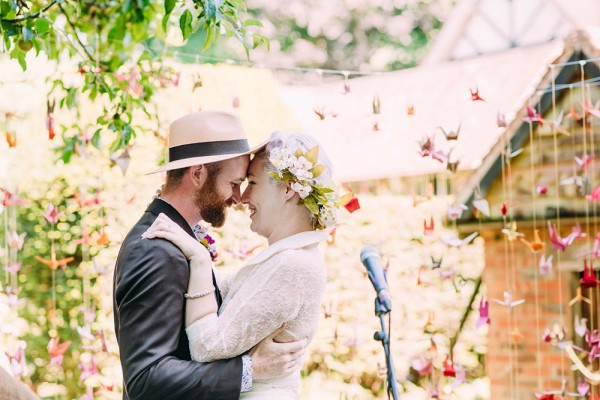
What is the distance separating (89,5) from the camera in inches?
190

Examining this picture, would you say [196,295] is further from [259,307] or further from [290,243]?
[290,243]

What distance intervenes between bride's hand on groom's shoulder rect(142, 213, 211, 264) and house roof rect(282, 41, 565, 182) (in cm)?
451

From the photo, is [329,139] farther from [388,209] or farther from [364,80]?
[388,209]

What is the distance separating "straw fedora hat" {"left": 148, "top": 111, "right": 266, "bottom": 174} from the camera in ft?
8.92

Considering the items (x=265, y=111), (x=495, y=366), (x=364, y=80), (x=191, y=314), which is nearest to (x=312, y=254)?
(x=191, y=314)

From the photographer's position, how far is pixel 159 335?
2.42 metres

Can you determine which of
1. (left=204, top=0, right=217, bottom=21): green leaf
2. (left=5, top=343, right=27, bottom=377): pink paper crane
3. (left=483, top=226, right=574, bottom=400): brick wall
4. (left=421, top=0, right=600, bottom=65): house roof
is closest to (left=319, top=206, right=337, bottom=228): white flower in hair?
(left=204, top=0, right=217, bottom=21): green leaf

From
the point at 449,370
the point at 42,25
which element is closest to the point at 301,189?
the point at 42,25

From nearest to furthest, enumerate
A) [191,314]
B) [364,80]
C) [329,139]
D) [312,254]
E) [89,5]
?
[191,314]
[312,254]
[89,5]
[329,139]
[364,80]

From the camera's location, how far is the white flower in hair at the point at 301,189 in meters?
2.64

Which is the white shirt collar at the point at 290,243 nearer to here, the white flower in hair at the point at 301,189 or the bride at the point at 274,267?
the bride at the point at 274,267

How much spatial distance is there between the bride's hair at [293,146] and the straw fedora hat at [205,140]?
4cm

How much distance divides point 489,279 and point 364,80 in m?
4.46

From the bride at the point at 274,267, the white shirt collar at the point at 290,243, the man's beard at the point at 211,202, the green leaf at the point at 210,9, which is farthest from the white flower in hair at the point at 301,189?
the green leaf at the point at 210,9
